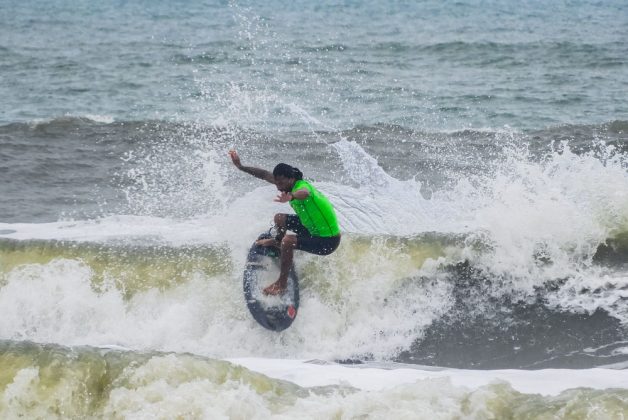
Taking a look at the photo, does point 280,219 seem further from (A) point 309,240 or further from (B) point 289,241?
(A) point 309,240

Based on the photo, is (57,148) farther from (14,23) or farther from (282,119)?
(14,23)

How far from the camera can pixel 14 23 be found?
37.2 meters

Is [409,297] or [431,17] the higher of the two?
[409,297]

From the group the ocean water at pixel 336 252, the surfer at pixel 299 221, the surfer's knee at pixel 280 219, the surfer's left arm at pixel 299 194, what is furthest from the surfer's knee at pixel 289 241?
the ocean water at pixel 336 252

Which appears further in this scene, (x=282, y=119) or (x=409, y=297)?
(x=282, y=119)

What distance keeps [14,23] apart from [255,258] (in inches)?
1234

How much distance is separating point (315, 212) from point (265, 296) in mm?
1130

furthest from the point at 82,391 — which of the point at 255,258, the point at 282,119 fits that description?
the point at 282,119

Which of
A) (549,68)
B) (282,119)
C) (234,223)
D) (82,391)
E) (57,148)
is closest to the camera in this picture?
(82,391)

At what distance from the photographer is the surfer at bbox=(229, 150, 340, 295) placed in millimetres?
9109

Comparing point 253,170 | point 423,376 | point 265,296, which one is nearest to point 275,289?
point 265,296

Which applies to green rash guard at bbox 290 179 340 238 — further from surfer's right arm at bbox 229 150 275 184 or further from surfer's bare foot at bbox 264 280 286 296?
surfer's bare foot at bbox 264 280 286 296

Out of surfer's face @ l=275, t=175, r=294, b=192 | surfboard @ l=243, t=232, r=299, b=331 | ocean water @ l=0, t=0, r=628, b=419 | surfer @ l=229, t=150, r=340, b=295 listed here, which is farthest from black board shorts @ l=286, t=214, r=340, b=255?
ocean water @ l=0, t=0, r=628, b=419

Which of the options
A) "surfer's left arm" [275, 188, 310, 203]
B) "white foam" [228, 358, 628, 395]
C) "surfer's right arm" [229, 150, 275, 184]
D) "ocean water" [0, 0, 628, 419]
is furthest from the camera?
"surfer's right arm" [229, 150, 275, 184]
